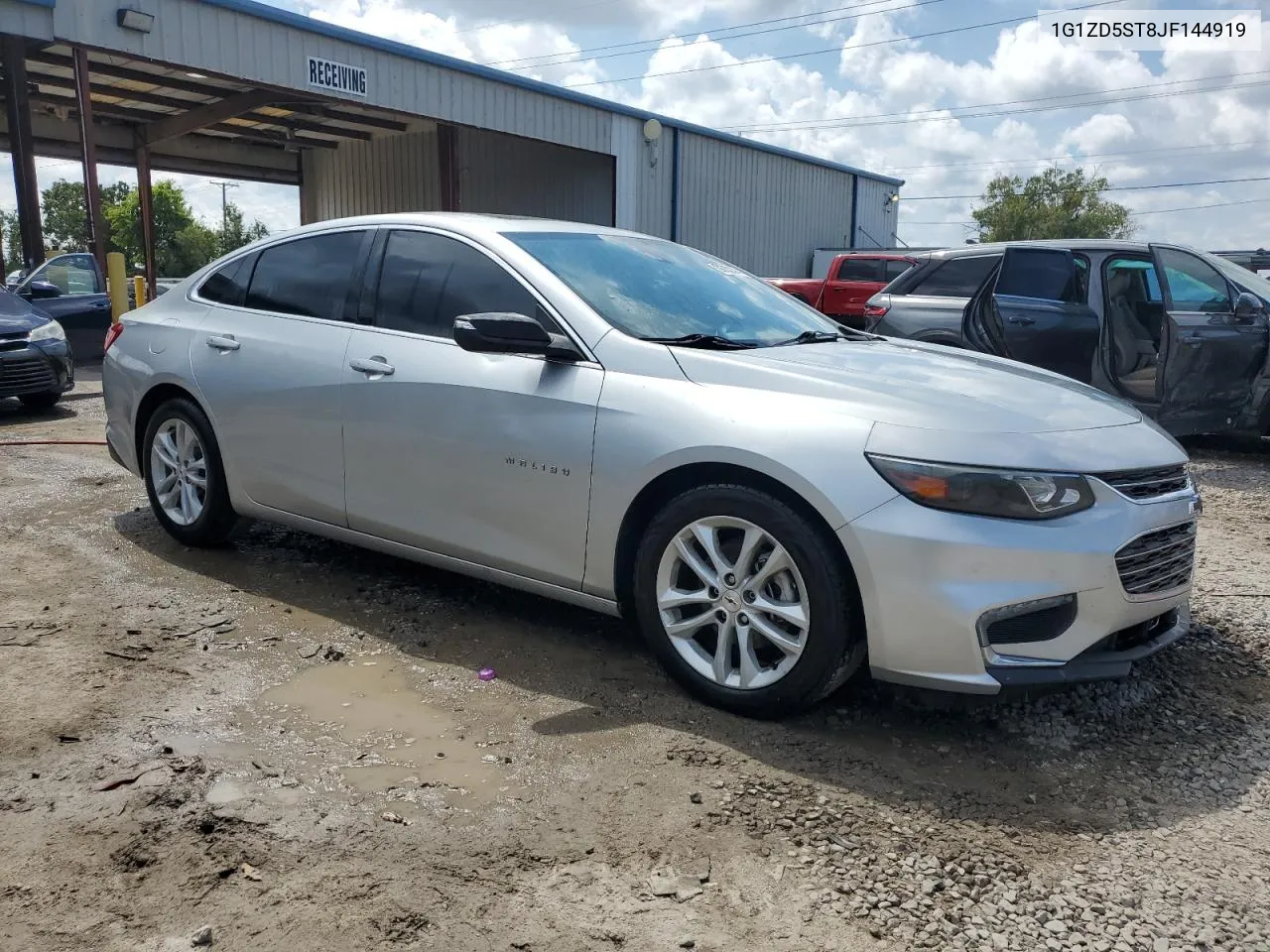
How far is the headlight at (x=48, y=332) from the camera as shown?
9.64m

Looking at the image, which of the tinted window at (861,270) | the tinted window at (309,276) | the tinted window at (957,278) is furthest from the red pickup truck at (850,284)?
the tinted window at (309,276)

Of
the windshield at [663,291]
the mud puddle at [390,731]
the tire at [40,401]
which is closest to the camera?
the mud puddle at [390,731]

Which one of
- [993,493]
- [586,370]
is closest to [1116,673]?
[993,493]

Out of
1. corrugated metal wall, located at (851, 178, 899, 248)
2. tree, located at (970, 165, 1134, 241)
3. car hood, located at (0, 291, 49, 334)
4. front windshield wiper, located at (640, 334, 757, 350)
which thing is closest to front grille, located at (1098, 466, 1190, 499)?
front windshield wiper, located at (640, 334, 757, 350)

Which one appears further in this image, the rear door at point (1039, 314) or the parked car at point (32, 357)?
the parked car at point (32, 357)

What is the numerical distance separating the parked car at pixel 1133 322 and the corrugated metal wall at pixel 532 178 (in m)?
14.4

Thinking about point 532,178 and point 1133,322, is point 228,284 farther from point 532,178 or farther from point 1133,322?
point 532,178

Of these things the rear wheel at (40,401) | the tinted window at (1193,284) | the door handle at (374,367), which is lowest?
the rear wheel at (40,401)

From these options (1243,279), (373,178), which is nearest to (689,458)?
(1243,279)

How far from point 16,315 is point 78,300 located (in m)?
3.42

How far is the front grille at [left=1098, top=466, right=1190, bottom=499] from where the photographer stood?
3.06m

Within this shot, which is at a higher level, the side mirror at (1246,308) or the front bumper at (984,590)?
the side mirror at (1246,308)

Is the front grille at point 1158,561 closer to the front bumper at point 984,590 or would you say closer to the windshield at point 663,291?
the front bumper at point 984,590

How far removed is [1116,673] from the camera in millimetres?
2994
